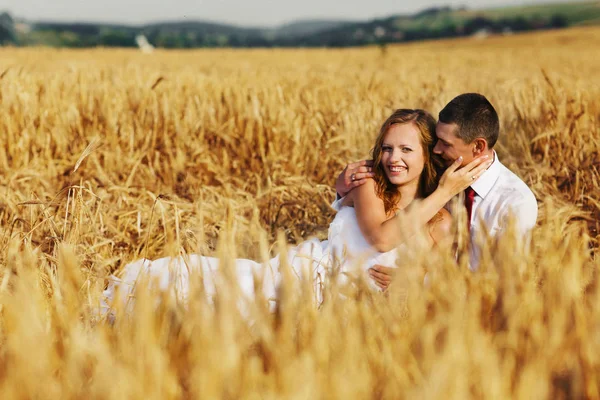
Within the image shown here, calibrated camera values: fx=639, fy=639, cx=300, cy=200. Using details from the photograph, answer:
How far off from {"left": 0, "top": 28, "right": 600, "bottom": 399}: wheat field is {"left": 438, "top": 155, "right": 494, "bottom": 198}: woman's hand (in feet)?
0.98

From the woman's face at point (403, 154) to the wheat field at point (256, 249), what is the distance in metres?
0.51

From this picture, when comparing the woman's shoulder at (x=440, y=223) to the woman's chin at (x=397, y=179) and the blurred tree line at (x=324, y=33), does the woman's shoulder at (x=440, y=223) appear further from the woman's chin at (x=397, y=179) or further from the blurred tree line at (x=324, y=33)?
the blurred tree line at (x=324, y=33)

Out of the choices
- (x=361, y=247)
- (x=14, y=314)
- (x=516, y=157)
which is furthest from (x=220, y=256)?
(x=516, y=157)

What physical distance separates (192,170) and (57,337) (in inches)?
99.7

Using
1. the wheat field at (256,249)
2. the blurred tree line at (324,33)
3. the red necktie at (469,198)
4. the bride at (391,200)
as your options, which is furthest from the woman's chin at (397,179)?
the blurred tree line at (324,33)

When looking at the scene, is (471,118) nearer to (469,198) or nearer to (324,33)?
(469,198)

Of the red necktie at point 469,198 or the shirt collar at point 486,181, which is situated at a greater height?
the shirt collar at point 486,181

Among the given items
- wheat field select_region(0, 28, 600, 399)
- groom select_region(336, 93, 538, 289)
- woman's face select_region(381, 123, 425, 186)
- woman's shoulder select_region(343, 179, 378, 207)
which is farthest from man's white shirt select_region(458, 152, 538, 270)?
woman's shoulder select_region(343, 179, 378, 207)

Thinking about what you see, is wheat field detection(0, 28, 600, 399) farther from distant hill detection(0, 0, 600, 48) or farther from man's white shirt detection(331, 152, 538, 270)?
distant hill detection(0, 0, 600, 48)

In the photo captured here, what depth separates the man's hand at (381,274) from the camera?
2.24 metres

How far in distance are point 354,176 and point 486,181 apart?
1.61ft

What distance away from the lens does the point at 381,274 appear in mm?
2277

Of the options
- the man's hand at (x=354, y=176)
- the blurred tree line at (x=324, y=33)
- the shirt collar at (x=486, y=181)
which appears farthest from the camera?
the blurred tree line at (x=324, y=33)

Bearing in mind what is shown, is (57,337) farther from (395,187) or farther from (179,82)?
(179,82)
